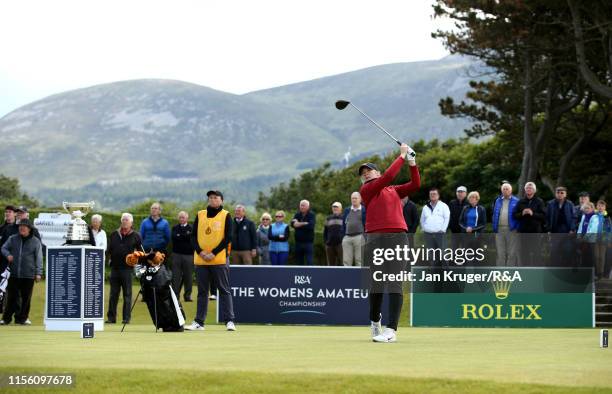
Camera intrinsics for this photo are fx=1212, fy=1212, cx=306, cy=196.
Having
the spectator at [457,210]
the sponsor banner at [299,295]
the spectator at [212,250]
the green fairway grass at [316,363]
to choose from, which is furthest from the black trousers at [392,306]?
the spectator at [457,210]

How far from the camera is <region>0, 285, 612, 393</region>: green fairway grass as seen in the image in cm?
975

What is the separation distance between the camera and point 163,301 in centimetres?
1761

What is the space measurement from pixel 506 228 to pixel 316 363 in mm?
12639

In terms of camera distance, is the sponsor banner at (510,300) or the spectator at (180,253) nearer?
the sponsor banner at (510,300)

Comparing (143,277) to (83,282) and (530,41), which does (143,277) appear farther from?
(530,41)

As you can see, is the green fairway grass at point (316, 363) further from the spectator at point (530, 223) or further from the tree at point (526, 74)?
the tree at point (526, 74)

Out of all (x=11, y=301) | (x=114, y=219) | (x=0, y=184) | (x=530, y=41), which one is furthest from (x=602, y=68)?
(x=0, y=184)

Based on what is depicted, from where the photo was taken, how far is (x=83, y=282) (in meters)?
18.3

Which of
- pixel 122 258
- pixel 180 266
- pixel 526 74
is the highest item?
pixel 526 74

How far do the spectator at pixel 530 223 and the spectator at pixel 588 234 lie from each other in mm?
797

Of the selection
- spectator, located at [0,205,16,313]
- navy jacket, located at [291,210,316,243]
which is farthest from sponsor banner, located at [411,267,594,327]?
spectator, located at [0,205,16,313]

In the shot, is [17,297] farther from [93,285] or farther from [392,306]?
[392,306]

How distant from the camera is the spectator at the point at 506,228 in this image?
74.0 ft

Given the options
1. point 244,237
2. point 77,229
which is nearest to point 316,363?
point 77,229
